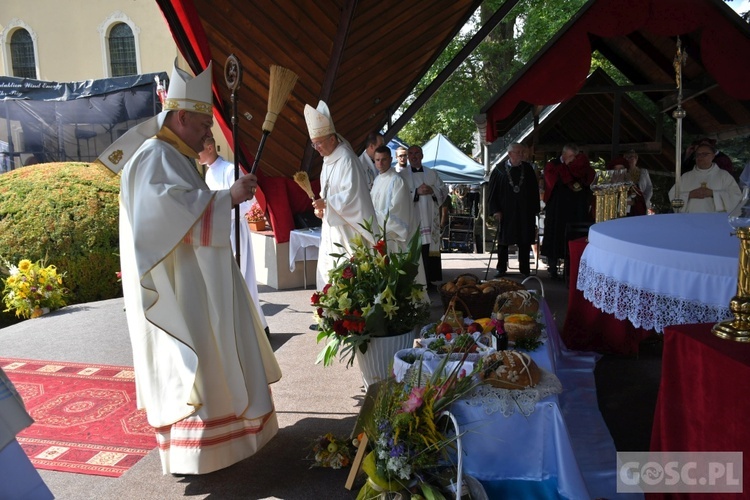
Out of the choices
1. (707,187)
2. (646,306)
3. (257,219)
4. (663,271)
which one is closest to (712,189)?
(707,187)

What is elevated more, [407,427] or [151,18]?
[151,18]

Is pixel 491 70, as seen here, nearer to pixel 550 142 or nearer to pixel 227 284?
pixel 550 142

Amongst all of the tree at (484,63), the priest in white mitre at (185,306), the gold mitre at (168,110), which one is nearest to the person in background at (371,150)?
the gold mitre at (168,110)

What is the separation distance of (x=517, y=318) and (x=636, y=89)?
261 inches

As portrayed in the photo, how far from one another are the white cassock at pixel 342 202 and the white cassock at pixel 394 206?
4.24ft

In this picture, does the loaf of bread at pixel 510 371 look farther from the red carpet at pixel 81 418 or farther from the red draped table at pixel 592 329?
the red draped table at pixel 592 329

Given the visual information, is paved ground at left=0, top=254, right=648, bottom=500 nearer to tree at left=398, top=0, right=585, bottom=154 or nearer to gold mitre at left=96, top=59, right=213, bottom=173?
gold mitre at left=96, top=59, right=213, bottom=173

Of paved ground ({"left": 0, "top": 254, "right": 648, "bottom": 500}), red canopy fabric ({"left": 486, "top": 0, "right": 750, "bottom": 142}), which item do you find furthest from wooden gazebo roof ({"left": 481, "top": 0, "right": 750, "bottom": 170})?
paved ground ({"left": 0, "top": 254, "right": 648, "bottom": 500})

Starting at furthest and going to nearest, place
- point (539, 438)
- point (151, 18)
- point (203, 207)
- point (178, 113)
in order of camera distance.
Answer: point (151, 18) → point (178, 113) → point (203, 207) → point (539, 438)

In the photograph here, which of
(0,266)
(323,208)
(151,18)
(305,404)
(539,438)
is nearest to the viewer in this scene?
(539,438)

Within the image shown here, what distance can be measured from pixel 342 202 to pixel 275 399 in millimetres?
1678

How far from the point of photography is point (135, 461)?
3441 mm

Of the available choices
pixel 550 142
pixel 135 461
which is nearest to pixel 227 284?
pixel 135 461

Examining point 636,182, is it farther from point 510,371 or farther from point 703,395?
point 703,395
